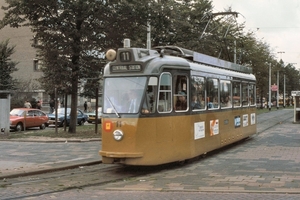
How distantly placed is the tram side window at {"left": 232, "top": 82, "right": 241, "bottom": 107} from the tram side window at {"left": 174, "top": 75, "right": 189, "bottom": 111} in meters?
4.66

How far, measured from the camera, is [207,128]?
41.8 ft

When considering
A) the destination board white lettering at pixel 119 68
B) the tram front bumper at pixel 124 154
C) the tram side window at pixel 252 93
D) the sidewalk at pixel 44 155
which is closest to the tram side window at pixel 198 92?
the destination board white lettering at pixel 119 68

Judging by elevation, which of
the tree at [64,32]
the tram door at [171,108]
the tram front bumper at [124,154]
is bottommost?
the tram front bumper at [124,154]

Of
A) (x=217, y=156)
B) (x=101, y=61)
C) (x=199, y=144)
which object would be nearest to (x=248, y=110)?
(x=217, y=156)

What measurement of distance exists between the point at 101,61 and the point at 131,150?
1196cm

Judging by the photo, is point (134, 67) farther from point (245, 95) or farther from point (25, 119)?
point (25, 119)

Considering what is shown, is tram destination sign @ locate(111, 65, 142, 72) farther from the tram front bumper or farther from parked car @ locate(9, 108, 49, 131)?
parked car @ locate(9, 108, 49, 131)

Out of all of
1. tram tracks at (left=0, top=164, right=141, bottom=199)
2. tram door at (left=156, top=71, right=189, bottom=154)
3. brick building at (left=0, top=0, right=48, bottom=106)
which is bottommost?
tram tracks at (left=0, top=164, right=141, bottom=199)

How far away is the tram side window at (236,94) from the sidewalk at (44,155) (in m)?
5.27

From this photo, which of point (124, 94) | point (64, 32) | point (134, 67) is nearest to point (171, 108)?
point (124, 94)

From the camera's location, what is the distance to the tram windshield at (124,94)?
10.2 m

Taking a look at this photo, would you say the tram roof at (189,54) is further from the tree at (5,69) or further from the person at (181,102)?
the tree at (5,69)

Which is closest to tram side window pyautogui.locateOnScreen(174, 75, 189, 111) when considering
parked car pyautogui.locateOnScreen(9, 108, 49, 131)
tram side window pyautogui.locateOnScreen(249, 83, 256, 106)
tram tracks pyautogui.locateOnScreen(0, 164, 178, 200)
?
tram tracks pyautogui.locateOnScreen(0, 164, 178, 200)

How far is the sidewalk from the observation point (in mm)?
10836
